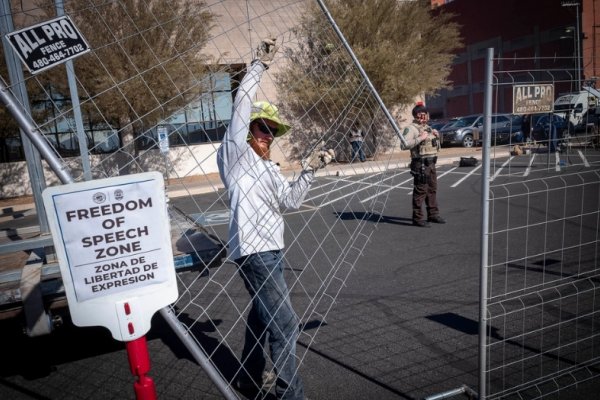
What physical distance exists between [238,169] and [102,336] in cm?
255

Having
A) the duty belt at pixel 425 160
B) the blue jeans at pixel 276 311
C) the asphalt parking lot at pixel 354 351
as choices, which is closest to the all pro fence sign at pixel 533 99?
the blue jeans at pixel 276 311

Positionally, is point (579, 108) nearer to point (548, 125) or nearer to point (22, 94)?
point (548, 125)

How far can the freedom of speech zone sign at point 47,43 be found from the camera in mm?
1865

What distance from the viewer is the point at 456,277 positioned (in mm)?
4836

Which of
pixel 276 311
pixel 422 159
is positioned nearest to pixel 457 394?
pixel 276 311

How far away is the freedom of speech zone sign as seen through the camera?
1865 mm

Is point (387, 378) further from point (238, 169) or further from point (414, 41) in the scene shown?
point (414, 41)

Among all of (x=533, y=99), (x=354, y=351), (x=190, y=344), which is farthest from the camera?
(x=354, y=351)

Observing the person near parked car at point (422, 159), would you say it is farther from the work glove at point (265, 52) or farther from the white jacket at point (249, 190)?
the work glove at point (265, 52)

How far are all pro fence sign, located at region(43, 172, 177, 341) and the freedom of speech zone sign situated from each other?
730 mm

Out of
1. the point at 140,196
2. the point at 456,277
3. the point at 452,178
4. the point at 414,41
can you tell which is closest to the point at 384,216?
the point at 456,277

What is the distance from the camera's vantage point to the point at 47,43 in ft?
6.36

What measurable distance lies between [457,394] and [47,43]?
296 centimetres

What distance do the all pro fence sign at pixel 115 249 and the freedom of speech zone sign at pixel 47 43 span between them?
73 centimetres
